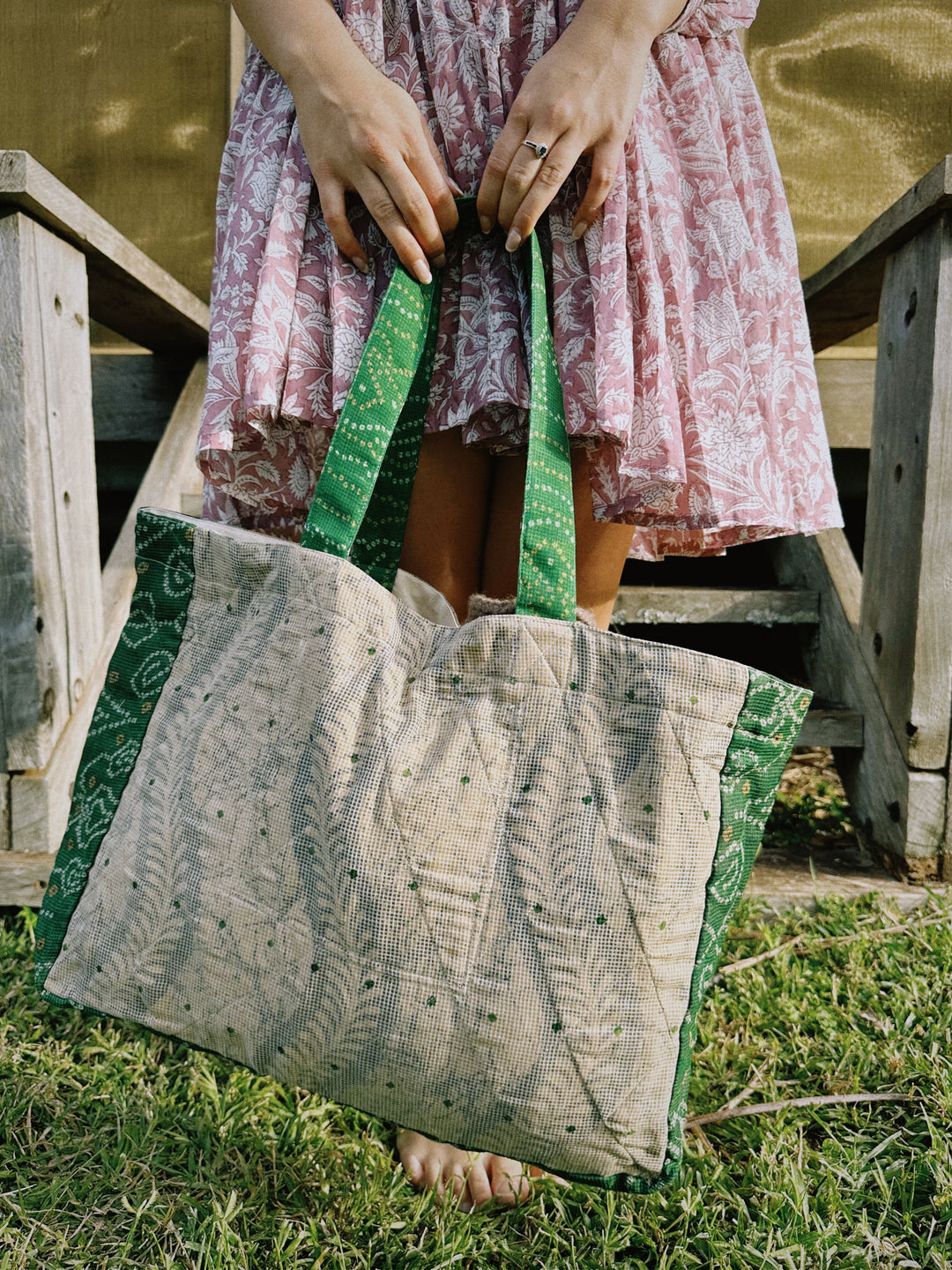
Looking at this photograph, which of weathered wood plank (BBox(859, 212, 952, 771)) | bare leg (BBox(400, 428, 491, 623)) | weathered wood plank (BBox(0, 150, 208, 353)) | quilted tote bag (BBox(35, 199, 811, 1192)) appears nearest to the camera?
quilted tote bag (BBox(35, 199, 811, 1192))

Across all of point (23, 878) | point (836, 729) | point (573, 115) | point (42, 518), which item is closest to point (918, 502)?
point (836, 729)

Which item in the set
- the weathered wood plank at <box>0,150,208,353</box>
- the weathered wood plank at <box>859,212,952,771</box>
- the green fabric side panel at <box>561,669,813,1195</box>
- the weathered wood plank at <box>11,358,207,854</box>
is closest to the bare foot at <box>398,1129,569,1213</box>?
the green fabric side panel at <box>561,669,813,1195</box>

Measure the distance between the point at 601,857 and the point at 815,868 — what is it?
1104mm

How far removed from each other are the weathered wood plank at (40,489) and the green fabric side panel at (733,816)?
113 centimetres

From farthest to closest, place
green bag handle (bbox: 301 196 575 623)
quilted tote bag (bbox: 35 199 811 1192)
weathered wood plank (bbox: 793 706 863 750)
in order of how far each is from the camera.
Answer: weathered wood plank (bbox: 793 706 863 750) < green bag handle (bbox: 301 196 575 623) < quilted tote bag (bbox: 35 199 811 1192)

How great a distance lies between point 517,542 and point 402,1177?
2.37 feet

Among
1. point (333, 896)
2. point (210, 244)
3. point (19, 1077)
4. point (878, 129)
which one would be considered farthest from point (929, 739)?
point (210, 244)

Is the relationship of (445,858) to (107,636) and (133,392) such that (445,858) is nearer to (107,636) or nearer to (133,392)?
(107,636)

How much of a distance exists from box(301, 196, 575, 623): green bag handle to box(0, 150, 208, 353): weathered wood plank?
31.6 inches

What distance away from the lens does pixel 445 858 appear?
65 cm

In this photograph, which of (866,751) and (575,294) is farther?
(866,751)

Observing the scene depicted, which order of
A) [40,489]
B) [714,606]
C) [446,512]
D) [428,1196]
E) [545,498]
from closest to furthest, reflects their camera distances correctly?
1. [545,498]
2. [428,1196]
3. [446,512]
4. [40,489]
5. [714,606]

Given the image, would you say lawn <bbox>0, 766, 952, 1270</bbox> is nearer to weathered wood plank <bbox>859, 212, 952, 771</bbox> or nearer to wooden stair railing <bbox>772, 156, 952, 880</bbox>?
wooden stair railing <bbox>772, 156, 952, 880</bbox>

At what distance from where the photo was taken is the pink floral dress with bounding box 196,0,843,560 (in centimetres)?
88
